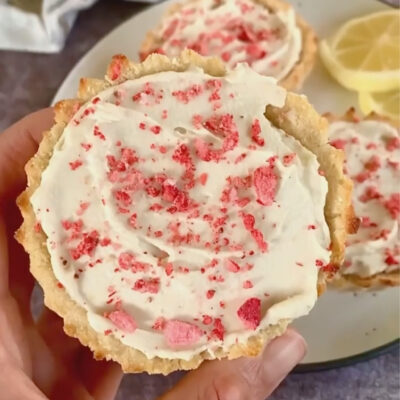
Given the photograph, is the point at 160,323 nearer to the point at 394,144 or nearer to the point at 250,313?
the point at 250,313

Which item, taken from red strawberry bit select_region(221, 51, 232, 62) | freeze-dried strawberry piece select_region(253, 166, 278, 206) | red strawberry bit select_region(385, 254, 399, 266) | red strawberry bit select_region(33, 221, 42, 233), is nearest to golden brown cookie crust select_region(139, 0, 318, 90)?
red strawberry bit select_region(221, 51, 232, 62)

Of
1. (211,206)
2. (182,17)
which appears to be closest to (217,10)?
(182,17)

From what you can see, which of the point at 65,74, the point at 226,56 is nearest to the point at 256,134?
the point at 226,56

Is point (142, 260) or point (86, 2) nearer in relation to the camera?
point (142, 260)

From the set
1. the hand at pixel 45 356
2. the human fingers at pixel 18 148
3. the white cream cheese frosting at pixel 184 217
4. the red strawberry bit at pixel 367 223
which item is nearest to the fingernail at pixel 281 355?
the hand at pixel 45 356

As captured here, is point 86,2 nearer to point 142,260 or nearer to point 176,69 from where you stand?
point 176,69

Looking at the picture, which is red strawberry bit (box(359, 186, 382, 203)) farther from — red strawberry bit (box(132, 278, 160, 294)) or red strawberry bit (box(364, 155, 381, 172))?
red strawberry bit (box(132, 278, 160, 294))

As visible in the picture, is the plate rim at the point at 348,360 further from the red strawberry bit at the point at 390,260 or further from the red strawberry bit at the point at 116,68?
the red strawberry bit at the point at 116,68
